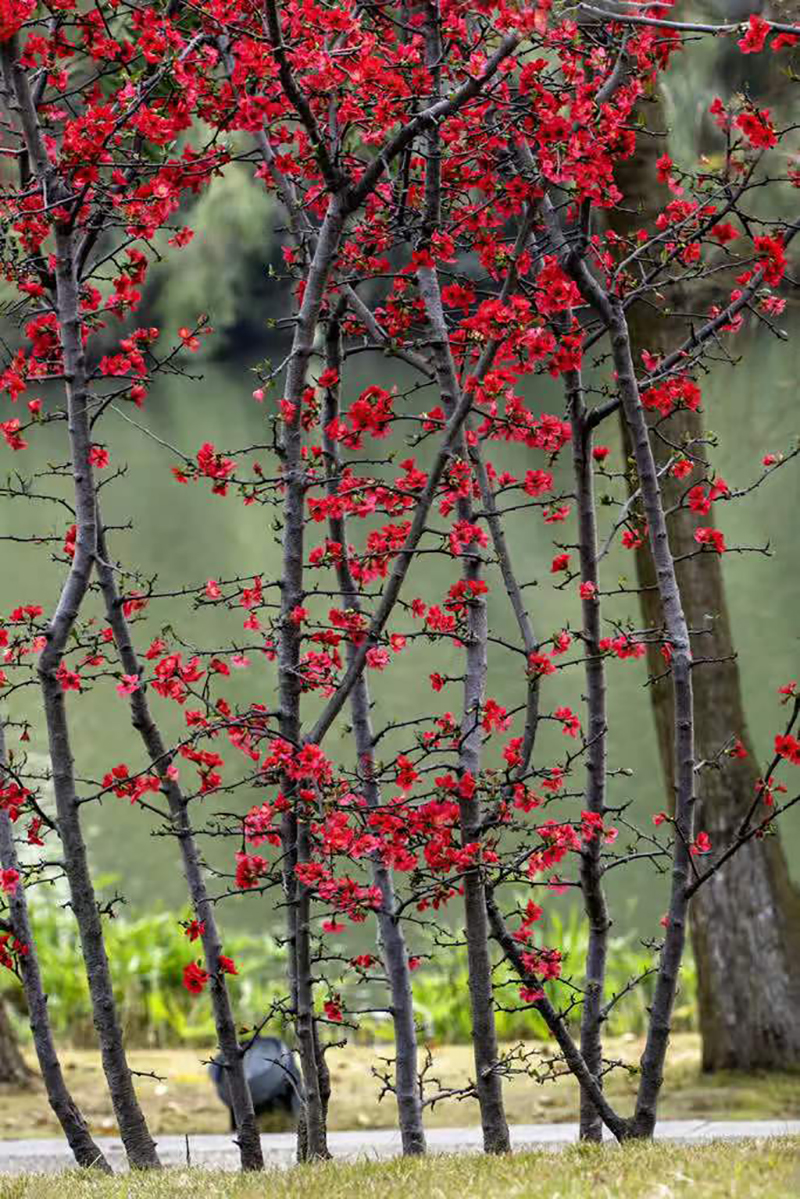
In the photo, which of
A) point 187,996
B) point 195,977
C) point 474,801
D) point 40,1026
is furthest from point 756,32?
point 187,996

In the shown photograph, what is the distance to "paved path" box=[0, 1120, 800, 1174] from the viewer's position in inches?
250

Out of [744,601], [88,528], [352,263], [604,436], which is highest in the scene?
[604,436]

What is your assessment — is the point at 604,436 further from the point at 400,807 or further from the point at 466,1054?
the point at 400,807

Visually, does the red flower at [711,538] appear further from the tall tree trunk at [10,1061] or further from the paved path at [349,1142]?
the tall tree trunk at [10,1061]

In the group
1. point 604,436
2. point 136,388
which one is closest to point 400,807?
point 136,388

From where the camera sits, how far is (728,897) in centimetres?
812

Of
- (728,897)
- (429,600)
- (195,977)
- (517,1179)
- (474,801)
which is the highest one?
(429,600)

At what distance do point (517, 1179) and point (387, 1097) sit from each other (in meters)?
4.13

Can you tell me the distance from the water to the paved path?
4569 millimetres

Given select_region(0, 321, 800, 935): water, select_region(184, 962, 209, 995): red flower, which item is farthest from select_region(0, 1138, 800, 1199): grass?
select_region(0, 321, 800, 935): water

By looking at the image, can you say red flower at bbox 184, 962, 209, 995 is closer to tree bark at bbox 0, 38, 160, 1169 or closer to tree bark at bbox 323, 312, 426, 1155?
tree bark at bbox 0, 38, 160, 1169

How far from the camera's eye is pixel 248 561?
74.6 feet

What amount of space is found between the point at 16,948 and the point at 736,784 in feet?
13.8

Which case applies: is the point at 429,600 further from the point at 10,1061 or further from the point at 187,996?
the point at 10,1061
